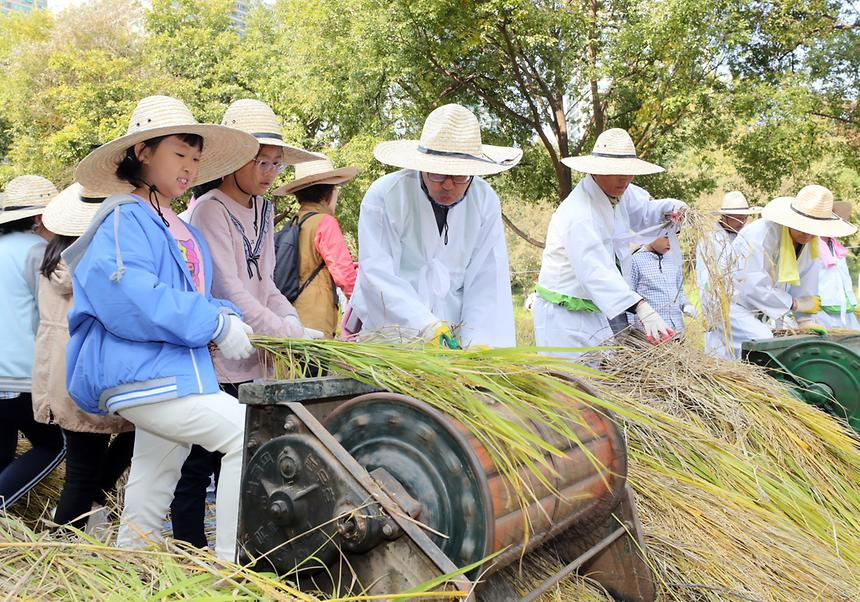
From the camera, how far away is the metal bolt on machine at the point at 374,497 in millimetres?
1728

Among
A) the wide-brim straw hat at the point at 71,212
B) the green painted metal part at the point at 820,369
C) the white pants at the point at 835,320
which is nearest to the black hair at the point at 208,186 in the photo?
the wide-brim straw hat at the point at 71,212

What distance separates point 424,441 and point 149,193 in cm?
141

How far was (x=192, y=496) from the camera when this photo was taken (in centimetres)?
304

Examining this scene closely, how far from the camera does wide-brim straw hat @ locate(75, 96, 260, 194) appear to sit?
8.13ft

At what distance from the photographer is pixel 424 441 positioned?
5.98 feet

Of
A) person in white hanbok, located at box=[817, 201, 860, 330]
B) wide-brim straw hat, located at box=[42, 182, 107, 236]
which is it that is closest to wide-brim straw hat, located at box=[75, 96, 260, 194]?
wide-brim straw hat, located at box=[42, 182, 107, 236]

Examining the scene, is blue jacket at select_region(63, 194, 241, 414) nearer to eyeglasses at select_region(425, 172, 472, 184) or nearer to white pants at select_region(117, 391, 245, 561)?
white pants at select_region(117, 391, 245, 561)

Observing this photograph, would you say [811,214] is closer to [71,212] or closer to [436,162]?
[436,162]

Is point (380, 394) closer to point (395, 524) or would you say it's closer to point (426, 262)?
point (395, 524)

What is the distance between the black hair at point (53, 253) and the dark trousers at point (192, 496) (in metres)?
0.94

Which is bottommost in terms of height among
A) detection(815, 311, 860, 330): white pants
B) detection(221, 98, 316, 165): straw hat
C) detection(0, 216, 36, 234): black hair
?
detection(815, 311, 860, 330): white pants

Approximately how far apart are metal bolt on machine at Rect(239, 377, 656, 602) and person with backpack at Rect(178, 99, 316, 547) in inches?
36.0

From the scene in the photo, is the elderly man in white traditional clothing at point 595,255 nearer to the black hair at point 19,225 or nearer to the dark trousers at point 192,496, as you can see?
the dark trousers at point 192,496

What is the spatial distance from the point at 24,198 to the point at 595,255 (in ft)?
9.72
